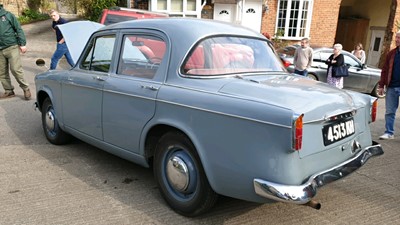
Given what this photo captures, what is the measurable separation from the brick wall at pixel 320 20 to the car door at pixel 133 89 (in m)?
13.1

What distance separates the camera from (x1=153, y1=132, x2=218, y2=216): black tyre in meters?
3.09

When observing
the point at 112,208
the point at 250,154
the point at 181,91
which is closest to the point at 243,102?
the point at 250,154

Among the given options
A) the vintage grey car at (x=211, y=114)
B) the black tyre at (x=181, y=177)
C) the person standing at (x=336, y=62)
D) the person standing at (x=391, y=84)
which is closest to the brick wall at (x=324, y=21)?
the person standing at (x=336, y=62)

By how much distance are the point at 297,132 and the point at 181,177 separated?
3.95 feet

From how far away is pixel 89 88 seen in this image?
407 cm

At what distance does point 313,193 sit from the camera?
2.55 metres

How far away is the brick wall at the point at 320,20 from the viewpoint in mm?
16031

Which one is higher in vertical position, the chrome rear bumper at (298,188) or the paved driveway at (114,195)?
the chrome rear bumper at (298,188)

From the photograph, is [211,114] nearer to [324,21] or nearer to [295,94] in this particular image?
[295,94]

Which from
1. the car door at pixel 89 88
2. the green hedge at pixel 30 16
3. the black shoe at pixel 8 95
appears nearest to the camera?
the car door at pixel 89 88

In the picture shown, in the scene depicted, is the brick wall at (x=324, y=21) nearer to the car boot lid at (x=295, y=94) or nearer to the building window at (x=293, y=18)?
the building window at (x=293, y=18)

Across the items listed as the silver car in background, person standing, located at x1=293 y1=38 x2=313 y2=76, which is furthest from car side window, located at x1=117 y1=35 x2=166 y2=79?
the silver car in background

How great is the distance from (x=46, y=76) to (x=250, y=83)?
319cm

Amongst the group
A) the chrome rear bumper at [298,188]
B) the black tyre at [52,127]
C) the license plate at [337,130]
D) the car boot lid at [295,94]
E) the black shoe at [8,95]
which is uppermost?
the car boot lid at [295,94]
